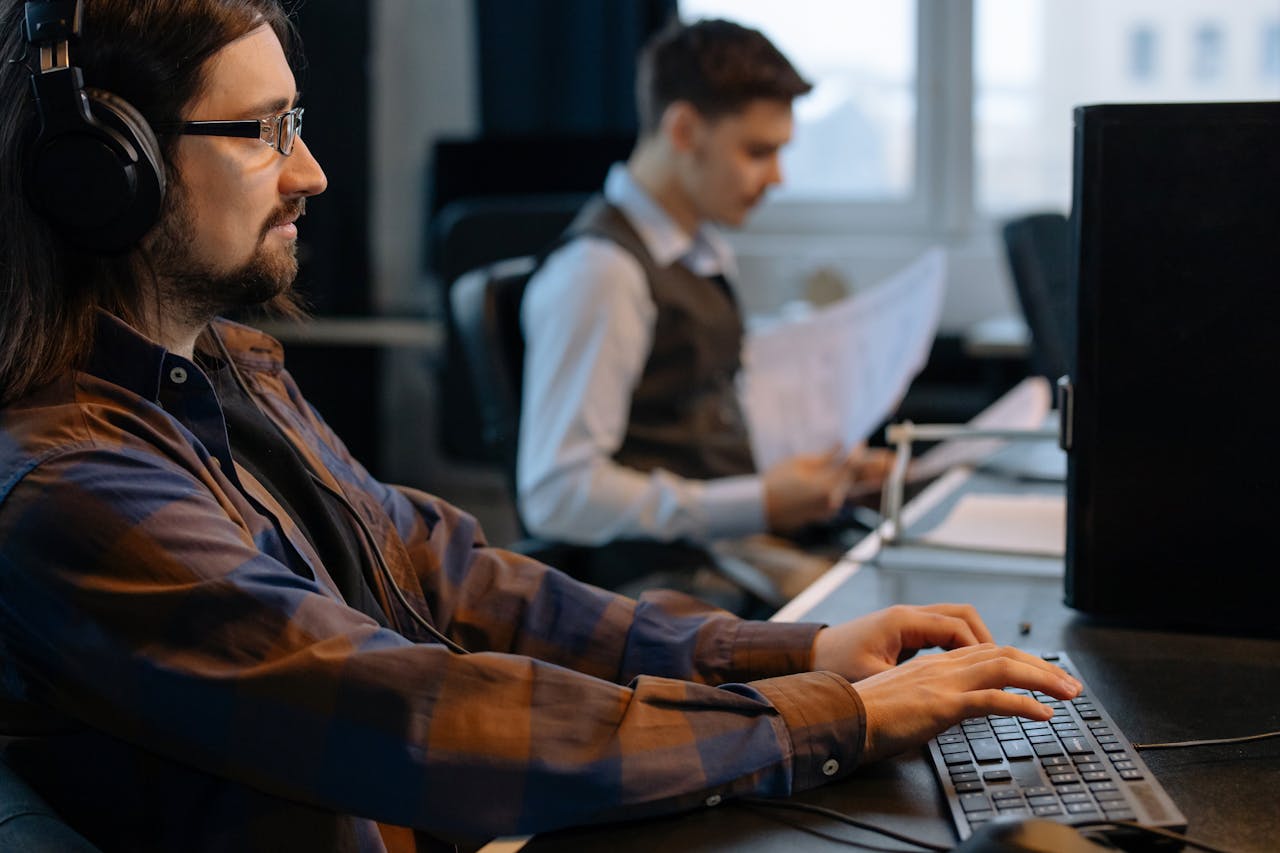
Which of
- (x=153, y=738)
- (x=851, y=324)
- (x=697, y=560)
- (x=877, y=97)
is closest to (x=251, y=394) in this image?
(x=153, y=738)

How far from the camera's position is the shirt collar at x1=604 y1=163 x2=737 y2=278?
197 centimetres

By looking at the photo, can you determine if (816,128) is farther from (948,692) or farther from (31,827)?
(31,827)

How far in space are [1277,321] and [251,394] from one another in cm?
74

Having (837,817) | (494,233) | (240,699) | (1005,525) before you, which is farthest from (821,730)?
(494,233)

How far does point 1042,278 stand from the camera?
2225 mm

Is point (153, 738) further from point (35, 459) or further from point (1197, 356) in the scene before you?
point (1197, 356)

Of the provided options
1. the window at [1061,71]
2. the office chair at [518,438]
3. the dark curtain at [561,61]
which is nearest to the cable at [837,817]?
the office chair at [518,438]

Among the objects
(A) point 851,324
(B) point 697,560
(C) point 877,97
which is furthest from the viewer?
(C) point 877,97

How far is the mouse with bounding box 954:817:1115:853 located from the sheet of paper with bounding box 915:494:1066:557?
66cm

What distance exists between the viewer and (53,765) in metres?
0.79

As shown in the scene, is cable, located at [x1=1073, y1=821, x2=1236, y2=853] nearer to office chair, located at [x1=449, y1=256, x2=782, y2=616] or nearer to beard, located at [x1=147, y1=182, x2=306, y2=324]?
beard, located at [x1=147, y1=182, x2=306, y2=324]

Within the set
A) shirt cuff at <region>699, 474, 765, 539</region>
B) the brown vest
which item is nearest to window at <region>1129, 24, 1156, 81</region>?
the brown vest

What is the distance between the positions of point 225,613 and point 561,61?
10.2 feet

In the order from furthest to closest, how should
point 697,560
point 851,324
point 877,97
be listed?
point 877,97 < point 851,324 < point 697,560
